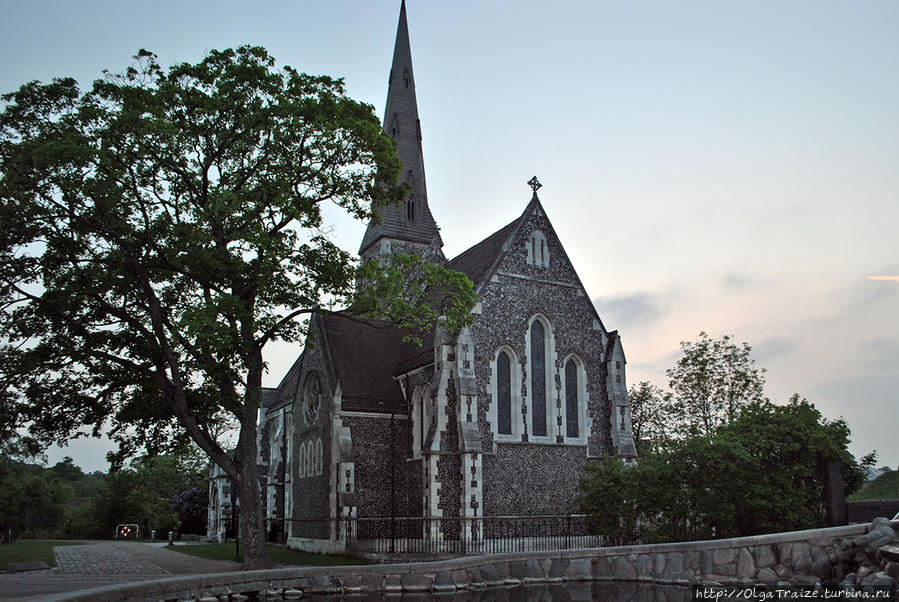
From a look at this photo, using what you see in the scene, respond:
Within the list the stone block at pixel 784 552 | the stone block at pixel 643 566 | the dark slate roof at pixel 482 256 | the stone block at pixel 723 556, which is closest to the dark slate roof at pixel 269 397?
the dark slate roof at pixel 482 256

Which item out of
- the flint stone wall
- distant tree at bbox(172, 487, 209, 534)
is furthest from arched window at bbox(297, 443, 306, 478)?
distant tree at bbox(172, 487, 209, 534)

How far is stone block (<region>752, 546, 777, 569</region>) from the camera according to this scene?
14.1 metres

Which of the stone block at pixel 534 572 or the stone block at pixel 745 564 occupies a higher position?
the stone block at pixel 745 564

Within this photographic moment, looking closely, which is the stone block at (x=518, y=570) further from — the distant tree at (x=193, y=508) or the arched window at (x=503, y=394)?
the distant tree at (x=193, y=508)

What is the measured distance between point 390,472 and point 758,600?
49.2 feet

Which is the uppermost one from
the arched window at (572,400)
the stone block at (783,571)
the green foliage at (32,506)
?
the arched window at (572,400)

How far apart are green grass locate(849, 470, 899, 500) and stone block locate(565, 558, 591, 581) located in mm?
20325

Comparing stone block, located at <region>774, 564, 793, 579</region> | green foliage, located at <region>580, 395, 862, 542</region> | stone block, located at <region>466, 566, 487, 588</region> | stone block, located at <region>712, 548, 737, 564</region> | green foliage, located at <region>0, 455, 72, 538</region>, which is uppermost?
green foliage, located at <region>580, 395, 862, 542</region>

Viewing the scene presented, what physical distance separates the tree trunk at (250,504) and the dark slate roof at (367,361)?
6.52 metres

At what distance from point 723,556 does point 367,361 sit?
52.7ft

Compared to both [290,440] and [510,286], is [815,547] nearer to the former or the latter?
[510,286]

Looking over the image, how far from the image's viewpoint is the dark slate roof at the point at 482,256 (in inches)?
1008

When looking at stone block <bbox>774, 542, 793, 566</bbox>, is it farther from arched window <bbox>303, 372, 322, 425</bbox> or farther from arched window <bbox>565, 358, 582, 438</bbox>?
arched window <bbox>303, 372, 322, 425</bbox>

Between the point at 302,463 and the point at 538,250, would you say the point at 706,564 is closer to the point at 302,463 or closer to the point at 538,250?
the point at 538,250
